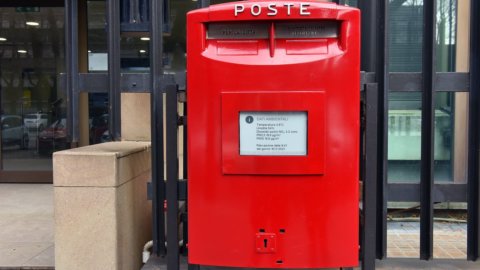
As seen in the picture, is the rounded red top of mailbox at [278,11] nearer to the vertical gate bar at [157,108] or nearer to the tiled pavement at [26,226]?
the vertical gate bar at [157,108]

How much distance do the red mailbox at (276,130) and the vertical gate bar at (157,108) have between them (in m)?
0.87

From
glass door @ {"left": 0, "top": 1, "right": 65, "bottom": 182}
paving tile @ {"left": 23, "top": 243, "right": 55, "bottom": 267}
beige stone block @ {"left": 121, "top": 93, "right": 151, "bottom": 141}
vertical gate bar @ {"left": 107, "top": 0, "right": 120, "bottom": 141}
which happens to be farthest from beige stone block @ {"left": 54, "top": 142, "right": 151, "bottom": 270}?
glass door @ {"left": 0, "top": 1, "right": 65, "bottom": 182}

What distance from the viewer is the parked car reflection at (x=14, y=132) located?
9703 mm

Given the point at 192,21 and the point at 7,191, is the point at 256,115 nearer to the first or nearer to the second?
the point at 192,21

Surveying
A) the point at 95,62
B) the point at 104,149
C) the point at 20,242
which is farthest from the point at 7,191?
the point at 104,149

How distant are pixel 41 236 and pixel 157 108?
2.89 m

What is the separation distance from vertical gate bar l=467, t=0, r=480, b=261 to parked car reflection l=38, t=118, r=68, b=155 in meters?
8.29

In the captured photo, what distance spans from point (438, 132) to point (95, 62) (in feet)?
21.5

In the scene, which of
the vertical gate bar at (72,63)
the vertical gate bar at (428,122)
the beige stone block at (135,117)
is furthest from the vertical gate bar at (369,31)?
the vertical gate bar at (72,63)

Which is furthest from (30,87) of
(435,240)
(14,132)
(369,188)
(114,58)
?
(369,188)

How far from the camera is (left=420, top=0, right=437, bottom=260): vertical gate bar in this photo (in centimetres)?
323

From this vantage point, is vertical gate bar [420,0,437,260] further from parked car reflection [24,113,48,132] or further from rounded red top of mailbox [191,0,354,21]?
parked car reflection [24,113,48,132]

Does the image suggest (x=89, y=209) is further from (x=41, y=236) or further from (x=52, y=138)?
(x=52, y=138)

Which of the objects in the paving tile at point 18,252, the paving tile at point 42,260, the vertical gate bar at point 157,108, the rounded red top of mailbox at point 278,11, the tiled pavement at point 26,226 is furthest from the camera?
the tiled pavement at point 26,226
